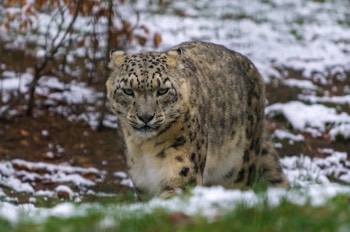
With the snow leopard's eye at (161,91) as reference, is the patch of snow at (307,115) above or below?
below

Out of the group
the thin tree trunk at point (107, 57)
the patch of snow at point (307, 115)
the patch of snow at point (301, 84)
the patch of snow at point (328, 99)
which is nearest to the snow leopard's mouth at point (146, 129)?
the thin tree trunk at point (107, 57)

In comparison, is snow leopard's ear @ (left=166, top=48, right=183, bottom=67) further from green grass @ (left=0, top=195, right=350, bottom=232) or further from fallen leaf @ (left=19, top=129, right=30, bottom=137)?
fallen leaf @ (left=19, top=129, right=30, bottom=137)

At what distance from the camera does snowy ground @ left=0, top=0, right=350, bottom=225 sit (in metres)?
5.02

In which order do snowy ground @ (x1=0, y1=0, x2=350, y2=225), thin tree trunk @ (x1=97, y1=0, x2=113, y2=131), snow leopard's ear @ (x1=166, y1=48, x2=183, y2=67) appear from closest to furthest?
snowy ground @ (x1=0, y1=0, x2=350, y2=225)
snow leopard's ear @ (x1=166, y1=48, x2=183, y2=67)
thin tree trunk @ (x1=97, y1=0, x2=113, y2=131)

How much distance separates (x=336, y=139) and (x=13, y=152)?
159 inches

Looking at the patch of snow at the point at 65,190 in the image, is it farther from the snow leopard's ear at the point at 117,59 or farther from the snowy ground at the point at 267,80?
the snow leopard's ear at the point at 117,59

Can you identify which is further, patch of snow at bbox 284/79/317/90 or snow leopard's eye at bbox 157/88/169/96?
patch of snow at bbox 284/79/317/90

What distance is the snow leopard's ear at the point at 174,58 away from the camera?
7.00m

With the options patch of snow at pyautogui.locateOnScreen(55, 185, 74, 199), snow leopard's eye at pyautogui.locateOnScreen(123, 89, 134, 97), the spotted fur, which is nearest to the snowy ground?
patch of snow at pyautogui.locateOnScreen(55, 185, 74, 199)

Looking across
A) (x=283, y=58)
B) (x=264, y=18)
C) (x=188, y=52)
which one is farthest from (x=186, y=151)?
(x=264, y=18)

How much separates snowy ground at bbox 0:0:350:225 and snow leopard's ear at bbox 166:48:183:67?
138 cm

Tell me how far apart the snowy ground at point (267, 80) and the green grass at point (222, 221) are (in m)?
0.13

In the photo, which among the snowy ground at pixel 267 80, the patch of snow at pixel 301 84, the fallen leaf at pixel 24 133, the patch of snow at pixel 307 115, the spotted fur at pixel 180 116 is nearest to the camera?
the snowy ground at pixel 267 80

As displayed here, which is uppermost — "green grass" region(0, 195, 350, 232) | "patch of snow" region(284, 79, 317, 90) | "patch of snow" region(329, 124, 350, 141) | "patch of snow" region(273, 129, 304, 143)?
"green grass" region(0, 195, 350, 232)
